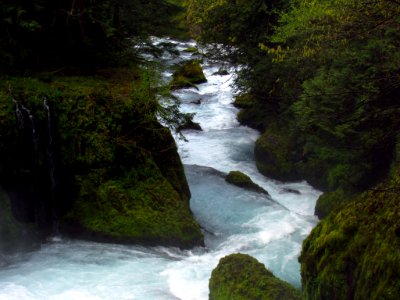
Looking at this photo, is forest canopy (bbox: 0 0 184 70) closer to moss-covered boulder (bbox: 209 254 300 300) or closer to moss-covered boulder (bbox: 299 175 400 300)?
moss-covered boulder (bbox: 209 254 300 300)

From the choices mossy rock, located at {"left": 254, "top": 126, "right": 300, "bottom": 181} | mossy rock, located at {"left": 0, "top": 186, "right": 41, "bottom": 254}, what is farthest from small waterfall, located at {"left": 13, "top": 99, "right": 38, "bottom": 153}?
mossy rock, located at {"left": 254, "top": 126, "right": 300, "bottom": 181}

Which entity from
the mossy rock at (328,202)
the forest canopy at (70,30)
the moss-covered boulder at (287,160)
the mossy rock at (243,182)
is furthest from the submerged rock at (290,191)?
the forest canopy at (70,30)

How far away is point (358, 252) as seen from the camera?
477 cm

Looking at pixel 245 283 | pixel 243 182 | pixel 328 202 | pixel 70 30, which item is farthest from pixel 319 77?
pixel 245 283

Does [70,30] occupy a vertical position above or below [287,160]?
above

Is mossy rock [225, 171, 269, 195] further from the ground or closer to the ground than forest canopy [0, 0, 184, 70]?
closer to the ground

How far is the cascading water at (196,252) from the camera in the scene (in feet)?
24.9

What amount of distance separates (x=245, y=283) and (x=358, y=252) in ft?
8.77

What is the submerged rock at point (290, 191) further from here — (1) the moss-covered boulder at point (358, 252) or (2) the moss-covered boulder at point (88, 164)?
(1) the moss-covered boulder at point (358, 252)

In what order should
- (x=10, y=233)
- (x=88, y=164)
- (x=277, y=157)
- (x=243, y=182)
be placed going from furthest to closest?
(x=277, y=157)
(x=243, y=182)
(x=88, y=164)
(x=10, y=233)

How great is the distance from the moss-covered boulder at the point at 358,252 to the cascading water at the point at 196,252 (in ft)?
9.63

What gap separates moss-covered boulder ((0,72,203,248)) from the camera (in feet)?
30.5

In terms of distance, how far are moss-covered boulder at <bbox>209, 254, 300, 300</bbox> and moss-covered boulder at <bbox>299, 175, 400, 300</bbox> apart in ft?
4.49

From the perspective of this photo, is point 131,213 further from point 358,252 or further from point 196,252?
point 358,252
